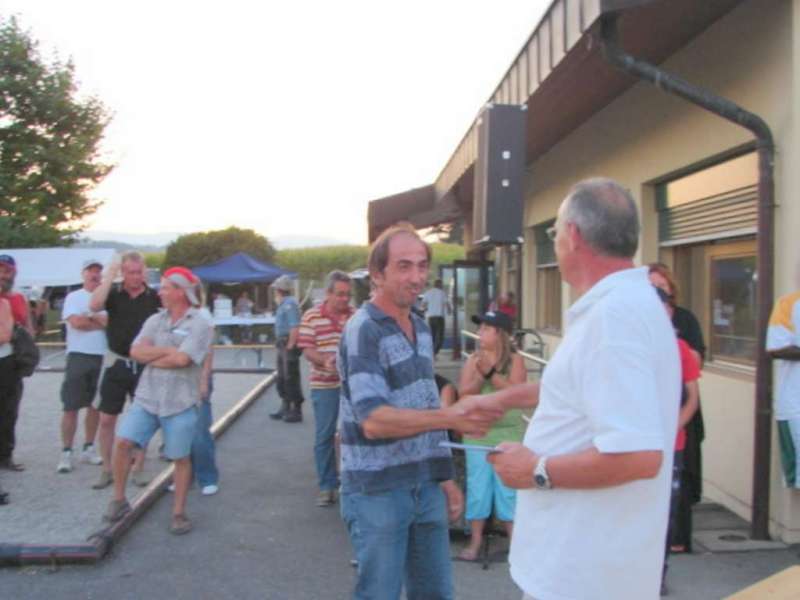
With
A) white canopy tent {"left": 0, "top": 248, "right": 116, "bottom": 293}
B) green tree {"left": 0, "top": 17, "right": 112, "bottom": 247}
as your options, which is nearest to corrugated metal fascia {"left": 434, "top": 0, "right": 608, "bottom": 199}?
white canopy tent {"left": 0, "top": 248, "right": 116, "bottom": 293}

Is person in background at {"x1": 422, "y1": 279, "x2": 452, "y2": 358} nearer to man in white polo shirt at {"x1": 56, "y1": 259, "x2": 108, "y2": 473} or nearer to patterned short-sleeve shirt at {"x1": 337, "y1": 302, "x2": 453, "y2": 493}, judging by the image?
man in white polo shirt at {"x1": 56, "y1": 259, "x2": 108, "y2": 473}

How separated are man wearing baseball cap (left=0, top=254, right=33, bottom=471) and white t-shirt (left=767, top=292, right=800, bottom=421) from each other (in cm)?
596

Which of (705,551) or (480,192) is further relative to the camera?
(480,192)

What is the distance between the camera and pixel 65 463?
6.94 m

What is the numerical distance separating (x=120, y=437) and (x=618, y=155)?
221 inches

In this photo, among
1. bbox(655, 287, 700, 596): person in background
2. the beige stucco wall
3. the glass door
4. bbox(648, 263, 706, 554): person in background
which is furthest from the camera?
the glass door

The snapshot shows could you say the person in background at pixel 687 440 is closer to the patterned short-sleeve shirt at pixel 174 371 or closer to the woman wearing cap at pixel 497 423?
the woman wearing cap at pixel 497 423

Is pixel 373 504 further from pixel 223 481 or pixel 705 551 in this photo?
pixel 223 481

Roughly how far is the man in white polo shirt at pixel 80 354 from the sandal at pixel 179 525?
6.18ft

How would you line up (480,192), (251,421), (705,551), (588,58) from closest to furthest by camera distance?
(705,551)
(480,192)
(588,58)
(251,421)

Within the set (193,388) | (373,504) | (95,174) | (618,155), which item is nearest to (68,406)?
(193,388)

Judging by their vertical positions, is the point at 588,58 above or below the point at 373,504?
above

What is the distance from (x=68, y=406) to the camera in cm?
→ 686

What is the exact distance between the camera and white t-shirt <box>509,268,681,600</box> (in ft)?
5.78
